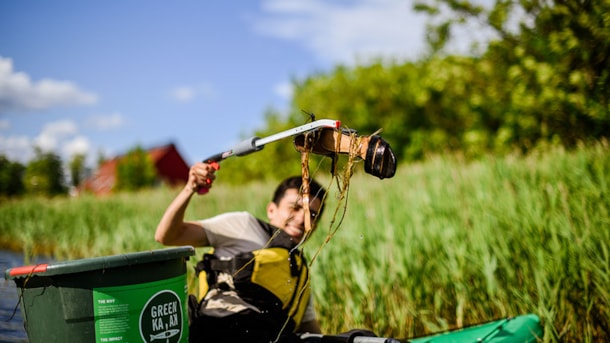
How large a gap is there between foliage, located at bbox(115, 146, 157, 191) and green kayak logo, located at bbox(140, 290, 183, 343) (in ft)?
120

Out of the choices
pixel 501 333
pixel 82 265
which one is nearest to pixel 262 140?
pixel 82 265

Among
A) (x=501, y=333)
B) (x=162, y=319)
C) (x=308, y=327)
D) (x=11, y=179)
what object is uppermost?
(x=11, y=179)

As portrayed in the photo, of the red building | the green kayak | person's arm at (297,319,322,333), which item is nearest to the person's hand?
person's arm at (297,319,322,333)

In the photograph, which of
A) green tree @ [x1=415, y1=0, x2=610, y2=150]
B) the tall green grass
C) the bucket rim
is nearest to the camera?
the bucket rim

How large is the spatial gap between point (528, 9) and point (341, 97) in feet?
66.4

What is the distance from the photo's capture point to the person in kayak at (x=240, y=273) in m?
2.32

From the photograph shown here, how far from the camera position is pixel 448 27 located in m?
9.34

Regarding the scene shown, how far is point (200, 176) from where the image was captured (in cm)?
229

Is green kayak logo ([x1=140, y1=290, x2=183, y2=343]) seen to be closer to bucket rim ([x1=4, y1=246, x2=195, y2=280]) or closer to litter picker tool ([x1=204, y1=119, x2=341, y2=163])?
bucket rim ([x1=4, y1=246, x2=195, y2=280])

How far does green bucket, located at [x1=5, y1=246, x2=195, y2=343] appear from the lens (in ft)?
5.77

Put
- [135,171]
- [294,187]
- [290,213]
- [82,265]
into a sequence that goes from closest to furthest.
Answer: [82,265] → [290,213] → [294,187] → [135,171]

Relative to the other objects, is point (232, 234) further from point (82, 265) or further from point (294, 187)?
point (82, 265)

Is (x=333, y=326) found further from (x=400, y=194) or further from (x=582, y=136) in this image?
(x=582, y=136)

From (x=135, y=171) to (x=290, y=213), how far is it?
121 ft
